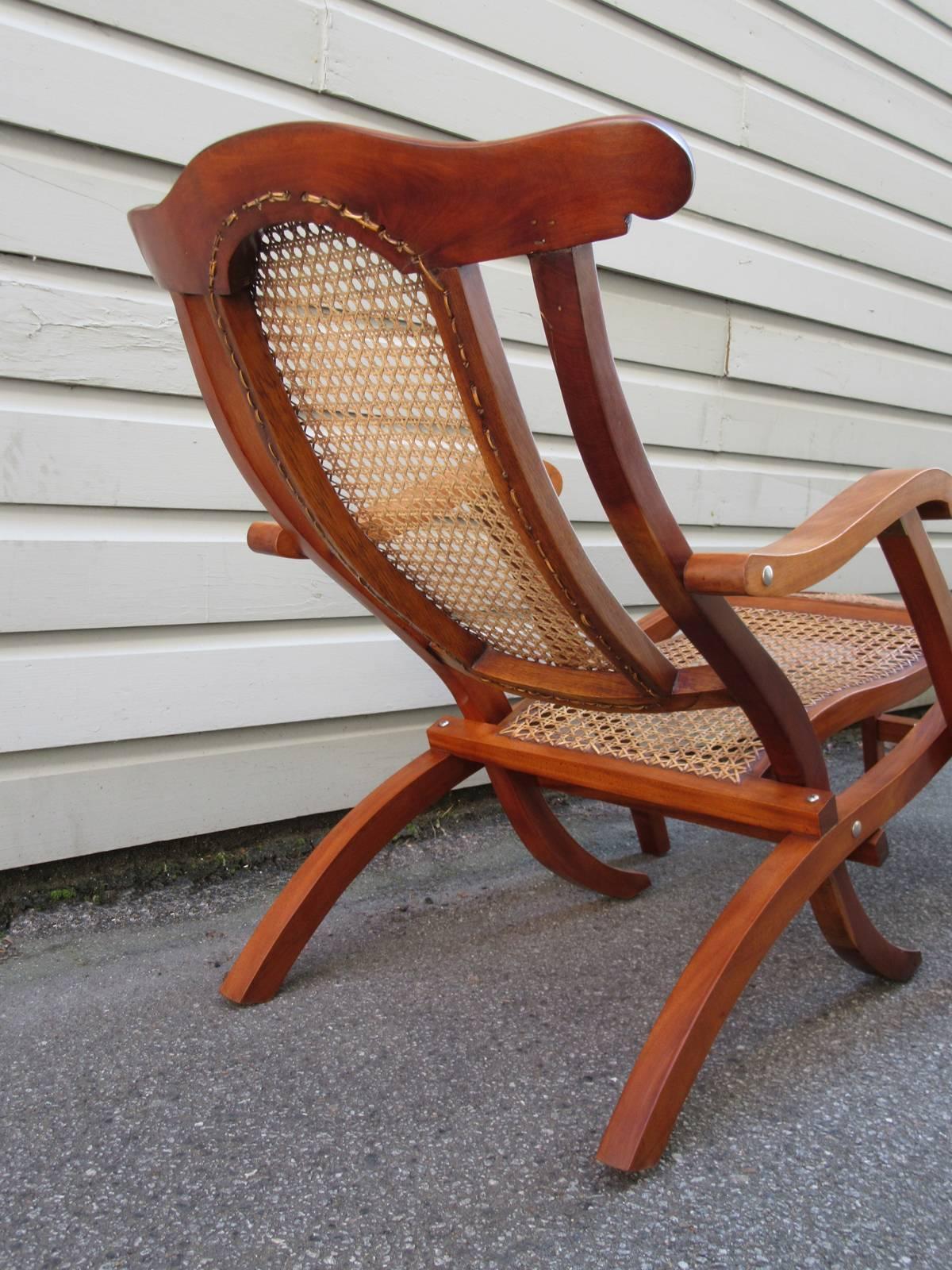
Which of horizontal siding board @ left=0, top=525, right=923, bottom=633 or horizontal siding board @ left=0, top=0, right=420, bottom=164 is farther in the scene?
horizontal siding board @ left=0, top=525, right=923, bottom=633

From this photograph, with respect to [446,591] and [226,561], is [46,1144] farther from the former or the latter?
[226,561]

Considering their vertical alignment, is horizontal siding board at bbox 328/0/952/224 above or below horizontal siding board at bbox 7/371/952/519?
above

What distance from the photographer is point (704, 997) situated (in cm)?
115

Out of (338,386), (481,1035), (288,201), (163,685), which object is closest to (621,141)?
(288,201)

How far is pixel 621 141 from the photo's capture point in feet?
2.59

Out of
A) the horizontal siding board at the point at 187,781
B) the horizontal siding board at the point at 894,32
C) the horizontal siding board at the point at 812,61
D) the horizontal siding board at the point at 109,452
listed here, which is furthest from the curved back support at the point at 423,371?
the horizontal siding board at the point at 894,32

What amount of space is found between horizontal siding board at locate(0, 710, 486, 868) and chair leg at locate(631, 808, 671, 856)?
20.5 inches

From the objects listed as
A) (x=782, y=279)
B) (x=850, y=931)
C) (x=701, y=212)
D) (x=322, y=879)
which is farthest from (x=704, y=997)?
(x=782, y=279)

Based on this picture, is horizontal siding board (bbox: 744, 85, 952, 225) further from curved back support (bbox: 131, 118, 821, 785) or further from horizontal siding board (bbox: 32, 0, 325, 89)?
curved back support (bbox: 131, 118, 821, 785)

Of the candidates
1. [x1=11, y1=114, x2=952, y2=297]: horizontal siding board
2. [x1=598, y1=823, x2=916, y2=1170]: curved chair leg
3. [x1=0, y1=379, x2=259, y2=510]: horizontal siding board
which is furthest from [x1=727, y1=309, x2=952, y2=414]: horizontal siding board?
[x1=598, y1=823, x2=916, y2=1170]: curved chair leg

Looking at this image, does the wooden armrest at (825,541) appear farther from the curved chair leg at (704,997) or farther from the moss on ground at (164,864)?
the moss on ground at (164,864)

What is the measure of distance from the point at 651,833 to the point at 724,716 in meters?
0.65

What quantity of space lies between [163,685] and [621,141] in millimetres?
1437

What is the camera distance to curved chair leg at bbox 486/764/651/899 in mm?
1688
